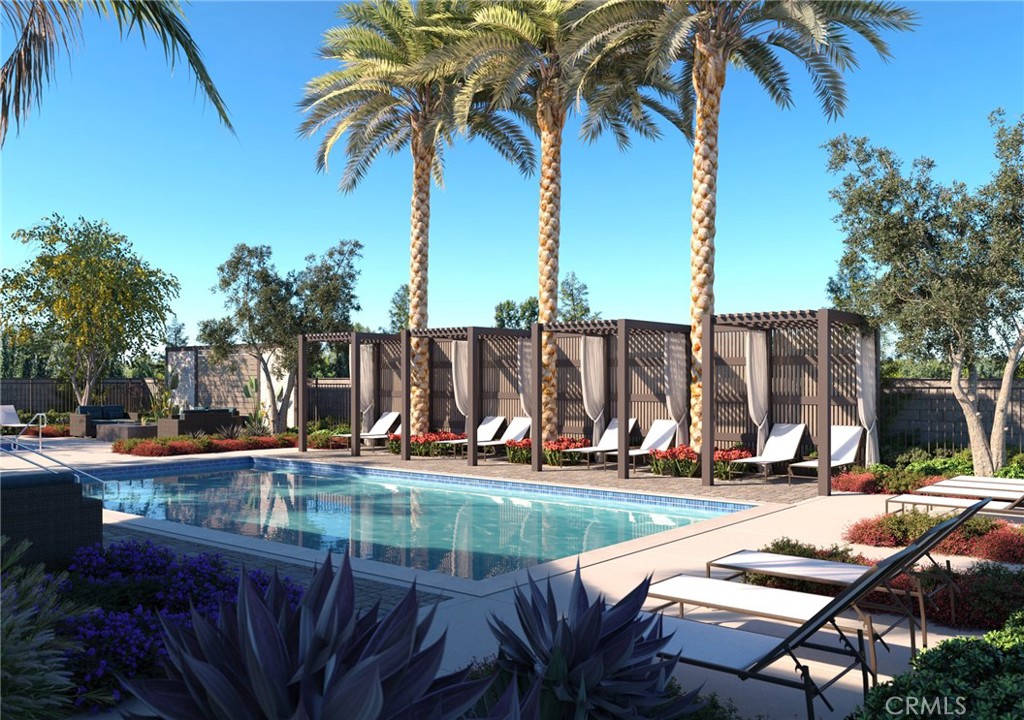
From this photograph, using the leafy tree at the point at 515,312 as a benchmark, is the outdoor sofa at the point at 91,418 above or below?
below

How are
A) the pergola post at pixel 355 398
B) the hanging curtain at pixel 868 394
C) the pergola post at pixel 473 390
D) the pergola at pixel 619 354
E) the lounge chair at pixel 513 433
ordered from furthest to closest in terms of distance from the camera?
the pergola post at pixel 355 398 < the lounge chair at pixel 513 433 < the pergola post at pixel 473 390 < the pergola at pixel 619 354 < the hanging curtain at pixel 868 394

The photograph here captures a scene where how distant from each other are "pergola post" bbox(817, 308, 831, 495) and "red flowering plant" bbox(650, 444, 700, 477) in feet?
8.12

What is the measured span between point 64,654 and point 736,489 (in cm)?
1007

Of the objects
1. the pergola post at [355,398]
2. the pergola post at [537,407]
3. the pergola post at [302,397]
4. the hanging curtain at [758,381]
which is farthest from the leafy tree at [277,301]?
the hanging curtain at [758,381]

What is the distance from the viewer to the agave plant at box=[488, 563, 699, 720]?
9.08 feet

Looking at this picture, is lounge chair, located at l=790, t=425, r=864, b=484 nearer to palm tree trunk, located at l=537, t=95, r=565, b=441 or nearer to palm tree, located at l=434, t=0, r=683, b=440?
palm tree trunk, located at l=537, t=95, r=565, b=441

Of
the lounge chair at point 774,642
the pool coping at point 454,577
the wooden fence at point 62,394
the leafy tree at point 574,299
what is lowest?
the pool coping at point 454,577

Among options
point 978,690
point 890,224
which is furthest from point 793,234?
point 978,690

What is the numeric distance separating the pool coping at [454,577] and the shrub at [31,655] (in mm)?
1752

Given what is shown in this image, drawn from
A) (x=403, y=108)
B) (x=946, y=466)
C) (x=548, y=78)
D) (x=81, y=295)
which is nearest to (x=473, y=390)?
(x=548, y=78)

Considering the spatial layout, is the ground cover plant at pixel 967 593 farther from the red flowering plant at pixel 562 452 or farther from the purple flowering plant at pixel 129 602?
the red flowering plant at pixel 562 452

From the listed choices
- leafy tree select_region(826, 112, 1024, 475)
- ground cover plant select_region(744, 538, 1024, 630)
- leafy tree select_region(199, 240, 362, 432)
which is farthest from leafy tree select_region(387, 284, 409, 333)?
ground cover plant select_region(744, 538, 1024, 630)

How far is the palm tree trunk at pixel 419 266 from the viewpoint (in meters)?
18.7

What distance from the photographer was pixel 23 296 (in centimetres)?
2636
